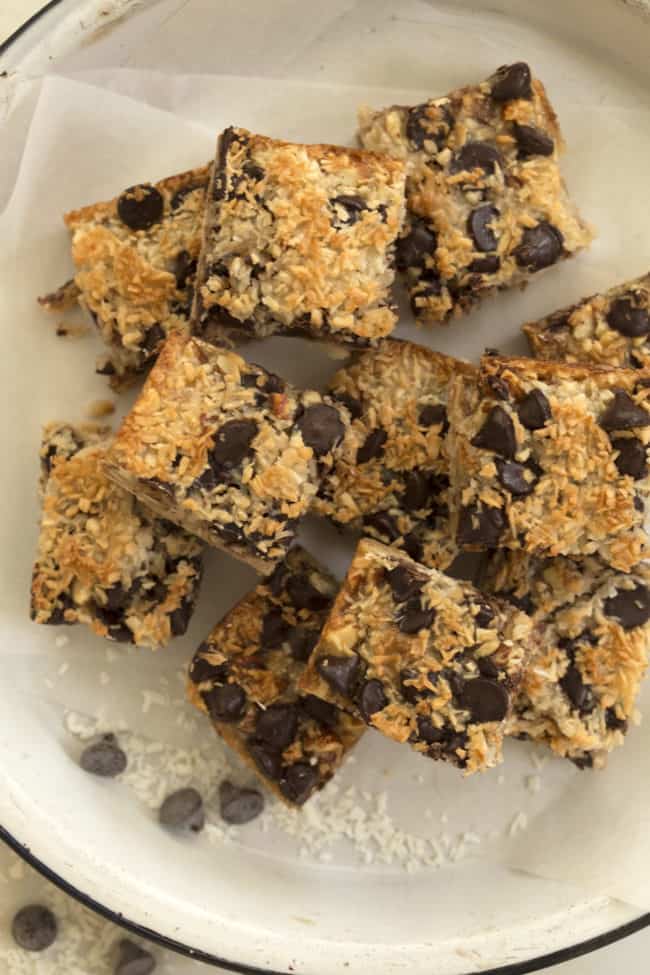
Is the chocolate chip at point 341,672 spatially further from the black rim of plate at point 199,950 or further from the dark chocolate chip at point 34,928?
the dark chocolate chip at point 34,928

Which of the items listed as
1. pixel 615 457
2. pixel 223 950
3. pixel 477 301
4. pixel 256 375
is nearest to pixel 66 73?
pixel 256 375

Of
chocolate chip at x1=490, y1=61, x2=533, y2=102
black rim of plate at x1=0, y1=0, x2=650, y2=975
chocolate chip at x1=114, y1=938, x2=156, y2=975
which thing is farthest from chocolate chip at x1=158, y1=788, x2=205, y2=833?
chocolate chip at x1=490, y1=61, x2=533, y2=102

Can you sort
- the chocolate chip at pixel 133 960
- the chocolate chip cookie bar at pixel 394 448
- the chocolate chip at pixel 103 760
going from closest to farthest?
the chocolate chip cookie bar at pixel 394 448 < the chocolate chip at pixel 103 760 < the chocolate chip at pixel 133 960

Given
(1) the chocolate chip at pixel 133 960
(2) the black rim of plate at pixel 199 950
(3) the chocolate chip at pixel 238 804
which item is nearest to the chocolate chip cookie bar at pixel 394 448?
(3) the chocolate chip at pixel 238 804

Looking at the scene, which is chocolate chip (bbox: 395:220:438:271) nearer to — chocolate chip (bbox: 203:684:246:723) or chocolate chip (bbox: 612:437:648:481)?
chocolate chip (bbox: 612:437:648:481)

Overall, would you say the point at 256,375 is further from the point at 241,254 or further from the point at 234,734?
the point at 234,734

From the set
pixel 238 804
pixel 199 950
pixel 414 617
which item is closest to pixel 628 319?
pixel 414 617
